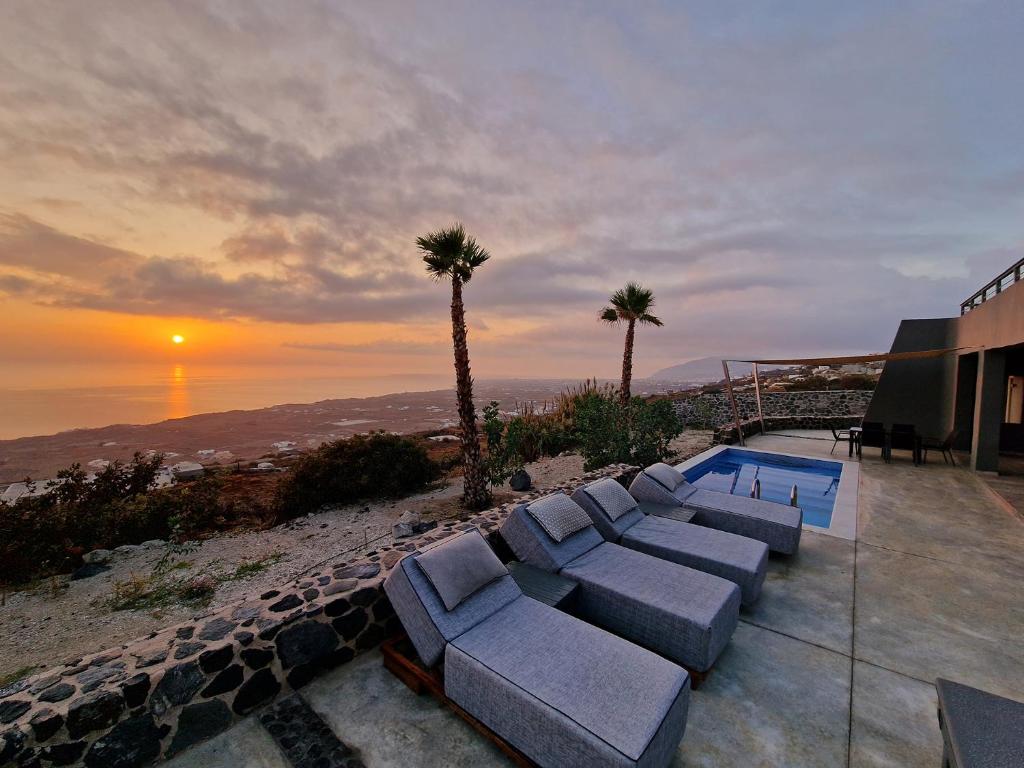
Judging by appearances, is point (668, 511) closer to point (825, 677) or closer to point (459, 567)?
point (825, 677)

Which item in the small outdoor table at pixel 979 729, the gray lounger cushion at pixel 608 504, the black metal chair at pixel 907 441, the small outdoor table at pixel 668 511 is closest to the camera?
the small outdoor table at pixel 979 729

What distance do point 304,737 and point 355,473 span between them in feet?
23.8

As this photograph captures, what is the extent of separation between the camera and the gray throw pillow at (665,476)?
5.23 m

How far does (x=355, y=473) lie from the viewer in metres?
9.14

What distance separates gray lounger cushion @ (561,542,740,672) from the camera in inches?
107

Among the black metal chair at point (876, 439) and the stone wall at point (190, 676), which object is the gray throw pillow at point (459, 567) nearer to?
the stone wall at point (190, 676)

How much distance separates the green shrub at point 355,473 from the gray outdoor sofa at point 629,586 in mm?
6377

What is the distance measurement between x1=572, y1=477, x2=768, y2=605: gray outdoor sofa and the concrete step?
8.86 feet

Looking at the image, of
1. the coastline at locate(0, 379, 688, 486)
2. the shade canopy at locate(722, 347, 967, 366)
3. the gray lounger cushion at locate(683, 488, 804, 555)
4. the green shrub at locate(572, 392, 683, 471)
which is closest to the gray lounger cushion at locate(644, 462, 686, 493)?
the gray lounger cushion at locate(683, 488, 804, 555)

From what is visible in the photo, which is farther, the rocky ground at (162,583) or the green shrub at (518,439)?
the green shrub at (518,439)

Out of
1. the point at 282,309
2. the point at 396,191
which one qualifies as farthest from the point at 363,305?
the point at 396,191

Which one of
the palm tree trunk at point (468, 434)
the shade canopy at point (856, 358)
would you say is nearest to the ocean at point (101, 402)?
the palm tree trunk at point (468, 434)

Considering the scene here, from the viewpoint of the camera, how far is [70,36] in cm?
548

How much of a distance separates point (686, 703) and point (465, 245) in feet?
24.0
